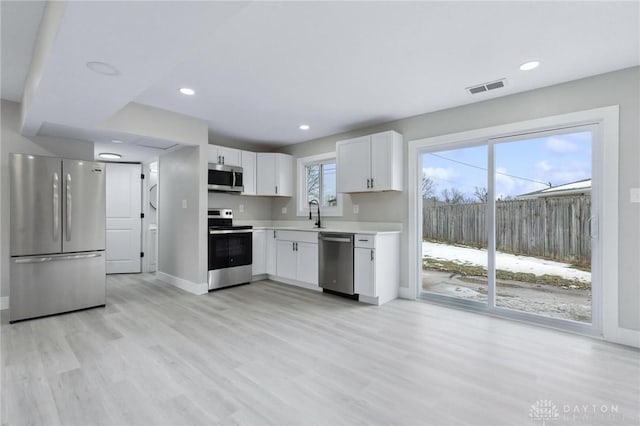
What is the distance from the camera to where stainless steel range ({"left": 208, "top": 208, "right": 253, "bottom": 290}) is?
4.40m

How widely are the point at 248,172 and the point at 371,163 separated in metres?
2.20

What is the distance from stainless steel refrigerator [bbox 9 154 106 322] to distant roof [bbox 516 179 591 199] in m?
→ 4.93

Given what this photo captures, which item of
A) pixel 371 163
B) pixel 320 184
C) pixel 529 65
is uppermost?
pixel 529 65

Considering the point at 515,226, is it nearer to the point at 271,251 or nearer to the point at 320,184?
the point at 320,184

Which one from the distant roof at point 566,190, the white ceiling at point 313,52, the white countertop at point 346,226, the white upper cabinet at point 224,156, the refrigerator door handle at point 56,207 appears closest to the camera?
the white ceiling at point 313,52

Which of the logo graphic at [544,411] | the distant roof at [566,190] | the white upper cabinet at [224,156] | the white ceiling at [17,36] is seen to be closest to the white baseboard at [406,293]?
the distant roof at [566,190]

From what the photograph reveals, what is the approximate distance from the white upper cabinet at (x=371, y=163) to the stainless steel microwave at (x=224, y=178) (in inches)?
65.8

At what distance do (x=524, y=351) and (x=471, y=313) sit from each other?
38.7 inches

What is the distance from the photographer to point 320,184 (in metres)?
5.28

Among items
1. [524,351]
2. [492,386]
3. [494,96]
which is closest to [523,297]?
[524,351]

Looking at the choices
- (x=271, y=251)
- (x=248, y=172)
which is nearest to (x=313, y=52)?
(x=248, y=172)

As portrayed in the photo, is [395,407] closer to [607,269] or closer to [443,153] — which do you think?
[607,269]

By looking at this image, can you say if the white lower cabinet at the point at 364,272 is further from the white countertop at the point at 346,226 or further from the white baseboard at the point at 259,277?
the white baseboard at the point at 259,277

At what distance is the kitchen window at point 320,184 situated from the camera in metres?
5.04
